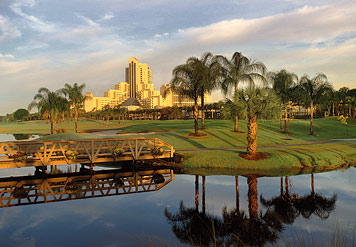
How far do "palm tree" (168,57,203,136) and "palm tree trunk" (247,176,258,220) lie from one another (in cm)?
1979

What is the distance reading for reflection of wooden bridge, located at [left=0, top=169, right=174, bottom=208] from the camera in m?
17.3

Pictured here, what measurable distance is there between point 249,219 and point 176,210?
13.1 ft

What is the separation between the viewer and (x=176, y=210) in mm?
14750

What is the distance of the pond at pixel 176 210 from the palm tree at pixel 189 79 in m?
20.8

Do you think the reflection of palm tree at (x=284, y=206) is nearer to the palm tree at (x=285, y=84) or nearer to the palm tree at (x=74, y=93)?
the palm tree at (x=285, y=84)

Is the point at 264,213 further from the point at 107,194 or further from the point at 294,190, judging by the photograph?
the point at 107,194

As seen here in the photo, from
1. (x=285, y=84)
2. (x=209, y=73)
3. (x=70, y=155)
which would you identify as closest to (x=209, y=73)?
(x=209, y=73)

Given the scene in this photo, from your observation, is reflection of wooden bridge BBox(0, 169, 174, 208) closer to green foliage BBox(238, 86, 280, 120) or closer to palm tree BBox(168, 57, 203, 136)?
green foliage BBox(238, 86, 280, 120)

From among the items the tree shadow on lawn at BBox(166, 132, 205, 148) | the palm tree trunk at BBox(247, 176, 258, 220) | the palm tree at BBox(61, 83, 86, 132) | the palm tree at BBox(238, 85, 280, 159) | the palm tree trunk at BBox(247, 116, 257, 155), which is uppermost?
the palm tree at BBox(61, 83, 86, 132)

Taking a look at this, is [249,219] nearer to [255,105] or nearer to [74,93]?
[255,105]

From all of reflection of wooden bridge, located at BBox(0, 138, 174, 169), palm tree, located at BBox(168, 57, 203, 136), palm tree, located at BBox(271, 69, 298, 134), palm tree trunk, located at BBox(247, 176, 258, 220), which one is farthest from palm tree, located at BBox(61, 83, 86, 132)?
palm tree trunk, located at BBox(247, 176, 258, 220)

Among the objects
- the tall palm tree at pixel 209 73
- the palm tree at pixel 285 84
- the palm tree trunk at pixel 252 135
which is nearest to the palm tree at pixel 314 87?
the palm tree at pixel 285 84

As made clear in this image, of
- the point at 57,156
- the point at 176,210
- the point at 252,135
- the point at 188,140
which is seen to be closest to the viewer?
the point at 176,210

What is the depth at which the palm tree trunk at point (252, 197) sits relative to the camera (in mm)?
14094
